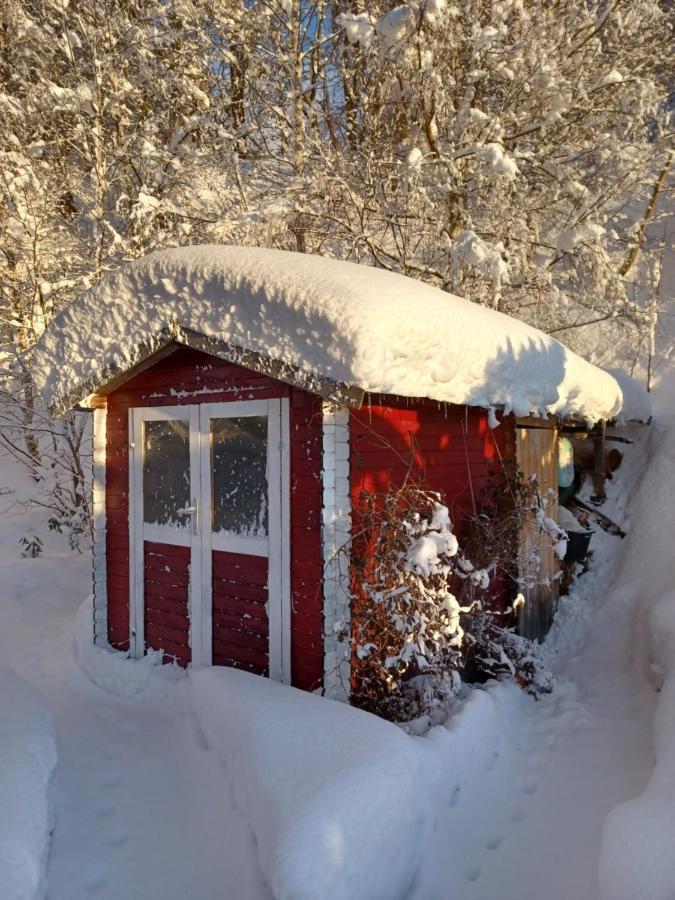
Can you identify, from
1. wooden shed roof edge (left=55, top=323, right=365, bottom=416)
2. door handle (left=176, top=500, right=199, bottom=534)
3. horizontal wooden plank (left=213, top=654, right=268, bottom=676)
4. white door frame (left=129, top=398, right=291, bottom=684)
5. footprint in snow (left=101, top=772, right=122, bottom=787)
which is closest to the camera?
wooden shed roof edge (left=55, top=323, right=365, bottom=416)

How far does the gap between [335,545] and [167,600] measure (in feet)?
6.52

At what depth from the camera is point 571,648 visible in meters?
5.96

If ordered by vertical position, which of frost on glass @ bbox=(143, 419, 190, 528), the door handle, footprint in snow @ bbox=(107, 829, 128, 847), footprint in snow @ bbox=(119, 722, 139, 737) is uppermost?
frost on glass @ bbox=(143, 419, 190, 528)

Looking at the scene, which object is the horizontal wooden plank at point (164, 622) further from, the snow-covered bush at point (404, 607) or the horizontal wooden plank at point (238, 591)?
the snow-covered bush at point (404, 607)

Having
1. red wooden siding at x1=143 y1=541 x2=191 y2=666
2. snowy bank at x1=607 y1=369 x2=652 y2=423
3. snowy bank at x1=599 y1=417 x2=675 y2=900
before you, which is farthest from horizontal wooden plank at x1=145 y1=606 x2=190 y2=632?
snowy bank at x1=607 y1=369 x2=652 y2=423

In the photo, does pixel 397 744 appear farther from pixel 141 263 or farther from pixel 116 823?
pixel 141 263

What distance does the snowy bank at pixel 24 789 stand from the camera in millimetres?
2457

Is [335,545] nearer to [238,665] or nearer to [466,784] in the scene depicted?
[238,665]

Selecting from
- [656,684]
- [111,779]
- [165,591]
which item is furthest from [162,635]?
[656,684]

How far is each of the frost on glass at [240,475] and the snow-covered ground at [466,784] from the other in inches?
55.0

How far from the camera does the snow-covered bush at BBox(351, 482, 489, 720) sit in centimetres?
377

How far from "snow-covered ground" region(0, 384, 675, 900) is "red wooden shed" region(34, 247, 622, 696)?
0.74 m

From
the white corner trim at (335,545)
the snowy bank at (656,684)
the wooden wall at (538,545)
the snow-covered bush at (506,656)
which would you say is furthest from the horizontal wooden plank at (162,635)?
the snowy bank at (656,684)

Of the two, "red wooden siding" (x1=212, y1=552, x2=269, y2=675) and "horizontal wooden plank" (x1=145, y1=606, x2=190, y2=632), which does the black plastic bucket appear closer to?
"red wooden siding" (x1=212, y1=552, x2=269, y2=675)
